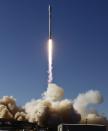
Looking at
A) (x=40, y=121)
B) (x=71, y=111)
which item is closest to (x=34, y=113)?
(x=40, y=121)

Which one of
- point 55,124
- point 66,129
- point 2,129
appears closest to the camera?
point 66,129

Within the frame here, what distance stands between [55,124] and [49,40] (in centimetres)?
2957

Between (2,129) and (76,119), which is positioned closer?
(2,129)

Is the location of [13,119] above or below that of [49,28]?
below

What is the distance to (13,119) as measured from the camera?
12381 centimetres

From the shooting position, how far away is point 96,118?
129625mm

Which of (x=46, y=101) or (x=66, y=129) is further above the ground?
(x=46, y=101)

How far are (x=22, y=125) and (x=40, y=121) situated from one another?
384 inches

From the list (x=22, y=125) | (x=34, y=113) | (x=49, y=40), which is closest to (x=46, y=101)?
(x=34, y=113)

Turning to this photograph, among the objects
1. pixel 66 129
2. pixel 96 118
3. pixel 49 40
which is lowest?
pixel 66 129

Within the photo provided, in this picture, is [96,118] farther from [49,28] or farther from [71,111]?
[49,28]

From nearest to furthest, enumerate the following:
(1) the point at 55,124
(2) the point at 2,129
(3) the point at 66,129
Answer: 1. (3) the point at 66,129
2. (2) the point at 2,129
3. (1) the point at 55,124

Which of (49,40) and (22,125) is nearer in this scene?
(49,40)

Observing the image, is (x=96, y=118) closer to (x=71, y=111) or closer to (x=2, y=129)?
(x=71, y=111)
